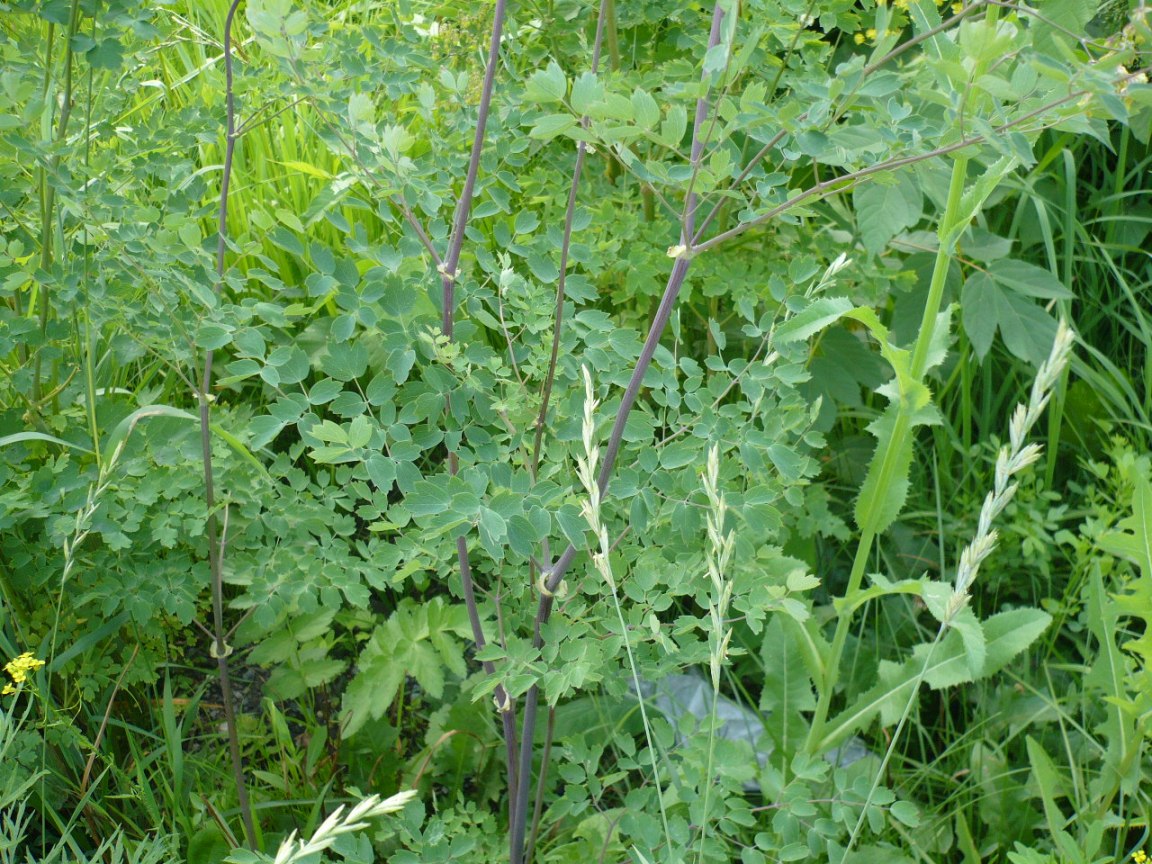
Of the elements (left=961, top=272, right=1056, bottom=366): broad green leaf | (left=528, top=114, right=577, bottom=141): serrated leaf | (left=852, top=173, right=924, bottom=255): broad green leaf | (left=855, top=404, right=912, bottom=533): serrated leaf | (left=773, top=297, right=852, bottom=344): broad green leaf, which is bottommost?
(left=855, top=404, right=912, bottom=533): serrated leaf

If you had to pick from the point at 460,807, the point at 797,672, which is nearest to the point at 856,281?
the point at 797,672

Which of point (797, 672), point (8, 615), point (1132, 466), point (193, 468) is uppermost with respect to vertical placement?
point (193, 468)

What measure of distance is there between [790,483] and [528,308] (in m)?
0.45

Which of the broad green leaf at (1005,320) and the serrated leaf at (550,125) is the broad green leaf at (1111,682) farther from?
the serrated leaf at (550,125)

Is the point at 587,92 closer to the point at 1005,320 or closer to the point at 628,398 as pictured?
the point at 628,398

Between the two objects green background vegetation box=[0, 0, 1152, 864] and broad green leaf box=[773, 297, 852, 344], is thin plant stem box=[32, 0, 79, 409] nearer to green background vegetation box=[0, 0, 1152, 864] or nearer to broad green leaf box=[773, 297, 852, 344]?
green background vegetation box=[0, 0, 1152, 864]

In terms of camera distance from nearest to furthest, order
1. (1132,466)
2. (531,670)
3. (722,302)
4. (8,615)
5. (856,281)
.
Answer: (531,670), (8,615), (1132,466), (856,281), (722,302)

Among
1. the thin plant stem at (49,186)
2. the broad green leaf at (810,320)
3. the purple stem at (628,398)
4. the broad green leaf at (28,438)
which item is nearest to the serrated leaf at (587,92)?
the purple stem at (628,398)

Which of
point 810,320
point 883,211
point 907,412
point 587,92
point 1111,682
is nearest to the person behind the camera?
point 587,92

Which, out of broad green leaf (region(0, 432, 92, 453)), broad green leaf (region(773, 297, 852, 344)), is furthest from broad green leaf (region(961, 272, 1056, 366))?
broad green leaf (region(0, 432, 92, 453))

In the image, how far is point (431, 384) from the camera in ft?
4.33

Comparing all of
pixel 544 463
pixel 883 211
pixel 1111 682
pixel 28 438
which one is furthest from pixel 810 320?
pixel 28 438

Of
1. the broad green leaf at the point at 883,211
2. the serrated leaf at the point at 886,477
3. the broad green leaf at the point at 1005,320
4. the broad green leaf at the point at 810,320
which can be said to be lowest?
the serrated leaf at the point at 886,477

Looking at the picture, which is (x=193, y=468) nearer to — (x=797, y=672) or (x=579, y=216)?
(x=579, y=216)
